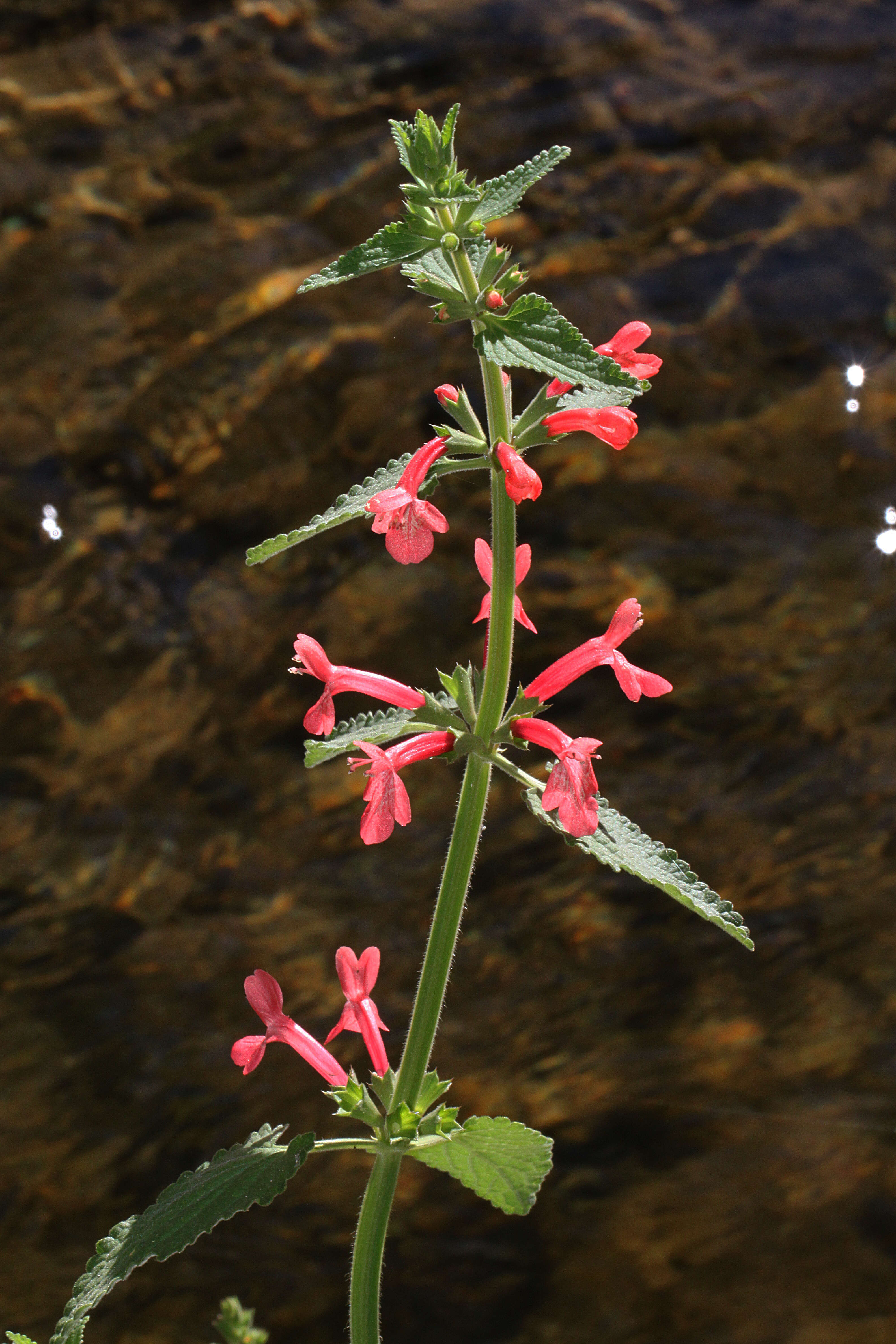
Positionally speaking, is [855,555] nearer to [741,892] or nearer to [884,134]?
[741,892]

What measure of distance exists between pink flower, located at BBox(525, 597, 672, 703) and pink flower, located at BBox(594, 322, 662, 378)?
0.21m

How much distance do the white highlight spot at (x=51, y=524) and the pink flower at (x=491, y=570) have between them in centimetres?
129

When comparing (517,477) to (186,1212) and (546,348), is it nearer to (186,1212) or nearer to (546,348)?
(546,348)

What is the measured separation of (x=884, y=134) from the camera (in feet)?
7.67

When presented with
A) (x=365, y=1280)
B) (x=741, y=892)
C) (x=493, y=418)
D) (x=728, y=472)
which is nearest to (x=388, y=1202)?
(x=365, y=1280)

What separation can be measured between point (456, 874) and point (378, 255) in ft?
1.69

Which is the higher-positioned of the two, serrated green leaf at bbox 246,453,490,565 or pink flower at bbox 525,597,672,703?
serrated green leaf at bbox 246,453,490,565

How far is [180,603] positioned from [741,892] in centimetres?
122

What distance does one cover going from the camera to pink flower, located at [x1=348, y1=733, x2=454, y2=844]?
0.92 meters

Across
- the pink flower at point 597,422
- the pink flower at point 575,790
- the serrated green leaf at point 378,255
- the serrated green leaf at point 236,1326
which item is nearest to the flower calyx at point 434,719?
the pink flower at point 575,790

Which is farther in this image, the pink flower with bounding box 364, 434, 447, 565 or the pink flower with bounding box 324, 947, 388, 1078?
the pink flower with bounding box 324, 947, 388, 1078

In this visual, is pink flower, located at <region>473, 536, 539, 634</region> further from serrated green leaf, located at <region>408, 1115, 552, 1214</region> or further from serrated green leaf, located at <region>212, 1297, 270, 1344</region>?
serrated green leaf, located at <region>212, 1297, 270, 1344</region>

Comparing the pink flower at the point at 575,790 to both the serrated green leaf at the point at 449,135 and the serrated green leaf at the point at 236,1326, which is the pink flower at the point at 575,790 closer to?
the serrated green leaf at the point at 449,135

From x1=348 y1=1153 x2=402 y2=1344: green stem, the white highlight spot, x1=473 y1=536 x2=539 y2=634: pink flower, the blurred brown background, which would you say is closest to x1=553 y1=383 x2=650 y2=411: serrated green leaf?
x1=473 y1=536 x2=539 y2=634: pink flower
